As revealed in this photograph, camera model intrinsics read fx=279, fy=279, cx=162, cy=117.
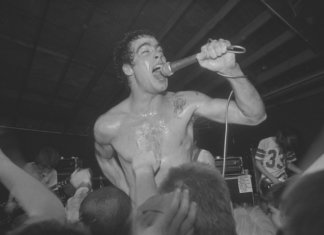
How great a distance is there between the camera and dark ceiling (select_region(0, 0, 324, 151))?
3947 mm

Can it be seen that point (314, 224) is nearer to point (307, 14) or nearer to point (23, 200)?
point (23, 200)

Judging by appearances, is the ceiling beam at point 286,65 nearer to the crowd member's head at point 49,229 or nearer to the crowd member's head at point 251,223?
the crowd member's head at point 251,223

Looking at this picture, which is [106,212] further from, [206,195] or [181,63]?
[181,63]

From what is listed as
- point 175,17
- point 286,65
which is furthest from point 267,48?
point 175,17

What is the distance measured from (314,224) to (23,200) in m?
1.06

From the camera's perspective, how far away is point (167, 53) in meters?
4.99

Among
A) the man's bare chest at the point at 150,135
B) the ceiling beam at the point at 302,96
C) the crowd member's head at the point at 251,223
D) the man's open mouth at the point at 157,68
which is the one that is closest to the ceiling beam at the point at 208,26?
the man's open mouth at the point at 157,68

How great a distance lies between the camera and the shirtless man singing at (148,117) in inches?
91.6

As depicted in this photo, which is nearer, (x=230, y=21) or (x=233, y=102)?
(x=233, y=102)

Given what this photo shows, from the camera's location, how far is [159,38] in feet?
15.2

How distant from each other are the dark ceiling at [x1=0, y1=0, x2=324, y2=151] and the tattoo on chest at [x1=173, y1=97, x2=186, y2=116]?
1797mm

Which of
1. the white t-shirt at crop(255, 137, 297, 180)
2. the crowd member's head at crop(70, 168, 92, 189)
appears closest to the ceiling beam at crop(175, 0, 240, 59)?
the white t-shirt at crop(255, 137, 297, 180)

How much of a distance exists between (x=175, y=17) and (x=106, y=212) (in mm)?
3269

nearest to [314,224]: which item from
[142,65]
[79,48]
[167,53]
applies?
[142,65]
